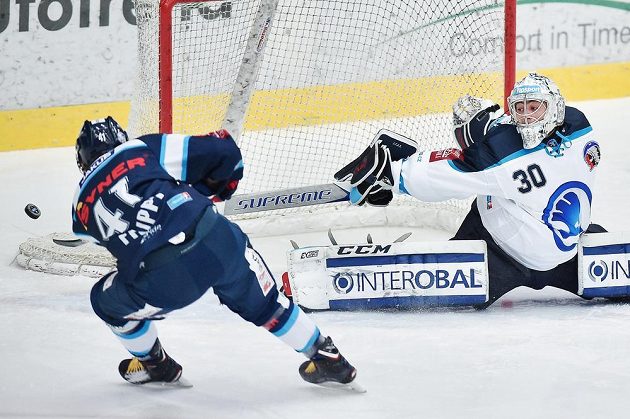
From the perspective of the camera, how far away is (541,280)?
4316mm

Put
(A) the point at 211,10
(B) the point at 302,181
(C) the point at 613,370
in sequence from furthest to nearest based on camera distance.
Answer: (B) the point at 302,181, (A) the point at 211,10, (C) the point at 613,370

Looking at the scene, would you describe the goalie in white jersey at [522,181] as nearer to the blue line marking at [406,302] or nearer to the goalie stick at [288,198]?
the blue line marking at [406,302]

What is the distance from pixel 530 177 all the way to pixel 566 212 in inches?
7.0

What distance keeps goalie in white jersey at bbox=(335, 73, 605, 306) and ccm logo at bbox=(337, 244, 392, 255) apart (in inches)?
7.6

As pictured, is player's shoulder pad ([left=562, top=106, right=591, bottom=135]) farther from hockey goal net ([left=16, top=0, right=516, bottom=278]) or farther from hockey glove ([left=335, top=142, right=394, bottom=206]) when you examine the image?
hockey goal net ([left=16, top=0, right=516, bottom=278])

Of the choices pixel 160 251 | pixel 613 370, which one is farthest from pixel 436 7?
pixel 160 251

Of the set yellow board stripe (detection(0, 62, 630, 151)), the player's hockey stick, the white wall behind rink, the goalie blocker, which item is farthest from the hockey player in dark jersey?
the white wall behind rink

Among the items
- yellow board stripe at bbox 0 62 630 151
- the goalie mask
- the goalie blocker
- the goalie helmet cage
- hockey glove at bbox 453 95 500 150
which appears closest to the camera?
the goalie mask

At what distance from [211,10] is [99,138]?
203 cm

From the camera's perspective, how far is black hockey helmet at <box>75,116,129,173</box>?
129 inches

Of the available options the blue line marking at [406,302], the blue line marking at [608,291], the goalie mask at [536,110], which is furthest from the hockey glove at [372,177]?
the blue line marking at [608,291]

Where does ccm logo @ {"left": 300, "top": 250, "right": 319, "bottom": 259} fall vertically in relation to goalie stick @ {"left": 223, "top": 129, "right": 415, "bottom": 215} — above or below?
below

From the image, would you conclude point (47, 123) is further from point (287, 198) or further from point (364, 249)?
point (364, 249)

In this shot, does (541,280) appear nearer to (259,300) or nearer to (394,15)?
(259,300)
